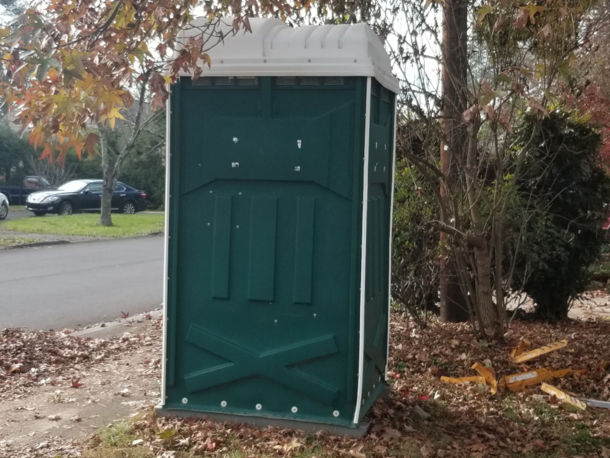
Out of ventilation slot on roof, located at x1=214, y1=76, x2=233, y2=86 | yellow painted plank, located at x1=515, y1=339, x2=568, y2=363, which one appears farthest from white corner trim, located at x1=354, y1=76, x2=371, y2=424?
yellow painted plank, located at x1=515, y1=339, x2=568, y2=363

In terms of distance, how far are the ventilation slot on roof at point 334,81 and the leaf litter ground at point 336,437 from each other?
2.13m

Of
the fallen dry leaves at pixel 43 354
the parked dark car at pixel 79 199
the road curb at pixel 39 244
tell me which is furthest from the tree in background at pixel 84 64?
the parked dark car at pixel 79 199

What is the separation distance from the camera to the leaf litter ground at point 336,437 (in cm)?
442

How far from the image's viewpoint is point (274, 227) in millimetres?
4555

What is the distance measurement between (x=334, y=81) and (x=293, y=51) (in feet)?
0.99

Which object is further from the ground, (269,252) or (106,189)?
(106,189)

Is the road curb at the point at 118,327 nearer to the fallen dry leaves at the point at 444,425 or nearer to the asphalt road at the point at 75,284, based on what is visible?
the asphalt road at the point at 75,284

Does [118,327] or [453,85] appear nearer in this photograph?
[453,85]

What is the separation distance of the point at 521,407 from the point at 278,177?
8.22 feet

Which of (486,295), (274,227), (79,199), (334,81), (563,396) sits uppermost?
(334,81)

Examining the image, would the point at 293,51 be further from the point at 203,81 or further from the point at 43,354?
the point at 43,354

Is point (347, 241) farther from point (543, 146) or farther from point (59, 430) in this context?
point (543, 146)

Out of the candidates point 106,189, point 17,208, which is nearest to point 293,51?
point 106,189

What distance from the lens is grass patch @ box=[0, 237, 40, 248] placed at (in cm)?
1710
